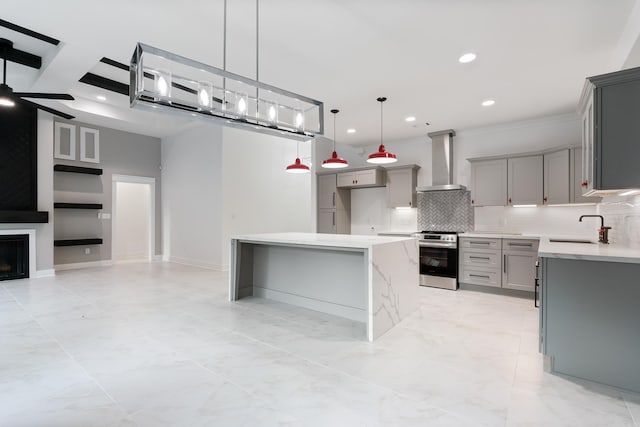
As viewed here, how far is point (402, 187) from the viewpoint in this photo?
237 inches

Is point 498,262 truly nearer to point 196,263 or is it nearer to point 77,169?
point 196,263

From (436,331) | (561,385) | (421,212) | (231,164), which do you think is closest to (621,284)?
(561,385)

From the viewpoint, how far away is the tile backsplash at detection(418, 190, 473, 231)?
5566 mm

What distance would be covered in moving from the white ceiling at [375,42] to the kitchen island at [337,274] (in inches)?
75.7

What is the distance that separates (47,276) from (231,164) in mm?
3763

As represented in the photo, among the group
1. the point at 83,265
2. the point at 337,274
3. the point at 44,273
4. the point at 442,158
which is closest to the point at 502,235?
the point at 442,158

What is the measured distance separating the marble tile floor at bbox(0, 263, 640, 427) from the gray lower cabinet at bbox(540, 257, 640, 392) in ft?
0.43

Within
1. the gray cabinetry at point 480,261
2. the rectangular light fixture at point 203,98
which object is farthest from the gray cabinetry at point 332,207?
the rectangular light fixture at point 203,98

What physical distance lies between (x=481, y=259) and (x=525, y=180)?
1.36 metres

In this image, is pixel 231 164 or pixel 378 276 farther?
pixel 231 164

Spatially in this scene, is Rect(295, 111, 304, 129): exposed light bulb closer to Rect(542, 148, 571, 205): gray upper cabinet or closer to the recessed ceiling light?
the recessed ceiling light

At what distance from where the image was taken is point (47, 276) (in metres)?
5.61

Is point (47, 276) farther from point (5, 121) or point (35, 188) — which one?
point (5, 121)

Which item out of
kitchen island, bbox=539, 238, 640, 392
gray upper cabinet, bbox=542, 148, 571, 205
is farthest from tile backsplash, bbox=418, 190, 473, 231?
kitchen island, bbox=539, 238, 640, 392
